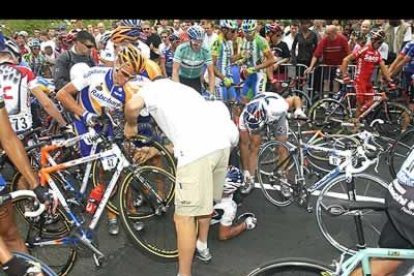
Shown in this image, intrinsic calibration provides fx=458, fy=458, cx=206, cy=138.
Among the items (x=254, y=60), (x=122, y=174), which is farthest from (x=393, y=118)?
(x=122, y=174)

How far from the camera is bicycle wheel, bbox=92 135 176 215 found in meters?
4.01

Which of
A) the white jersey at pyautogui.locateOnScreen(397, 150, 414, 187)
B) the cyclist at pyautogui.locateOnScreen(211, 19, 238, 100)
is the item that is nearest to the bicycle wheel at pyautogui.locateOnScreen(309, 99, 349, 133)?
the cyclist at pyautogui.locateOnScreen(211, 19, 238, 100)

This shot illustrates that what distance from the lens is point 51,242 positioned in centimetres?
349

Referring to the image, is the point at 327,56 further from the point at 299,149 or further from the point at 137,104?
the point at 137,104

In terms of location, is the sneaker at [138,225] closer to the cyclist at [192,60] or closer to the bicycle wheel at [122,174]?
the bicycle wheel at [122,174]

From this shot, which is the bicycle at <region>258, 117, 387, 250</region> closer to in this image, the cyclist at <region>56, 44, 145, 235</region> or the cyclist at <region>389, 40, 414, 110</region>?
the cyclist at <region>56, 44, 145, 235</region>

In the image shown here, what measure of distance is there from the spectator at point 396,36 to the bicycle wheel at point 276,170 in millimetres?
5617

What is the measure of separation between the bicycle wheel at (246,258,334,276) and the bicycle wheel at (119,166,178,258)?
1.58m

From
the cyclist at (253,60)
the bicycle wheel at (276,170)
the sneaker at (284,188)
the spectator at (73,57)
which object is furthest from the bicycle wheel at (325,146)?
the spectator at (73,57)

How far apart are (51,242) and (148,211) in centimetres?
86

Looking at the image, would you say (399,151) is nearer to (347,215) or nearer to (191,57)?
(347,215)

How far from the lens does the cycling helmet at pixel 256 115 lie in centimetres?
464
